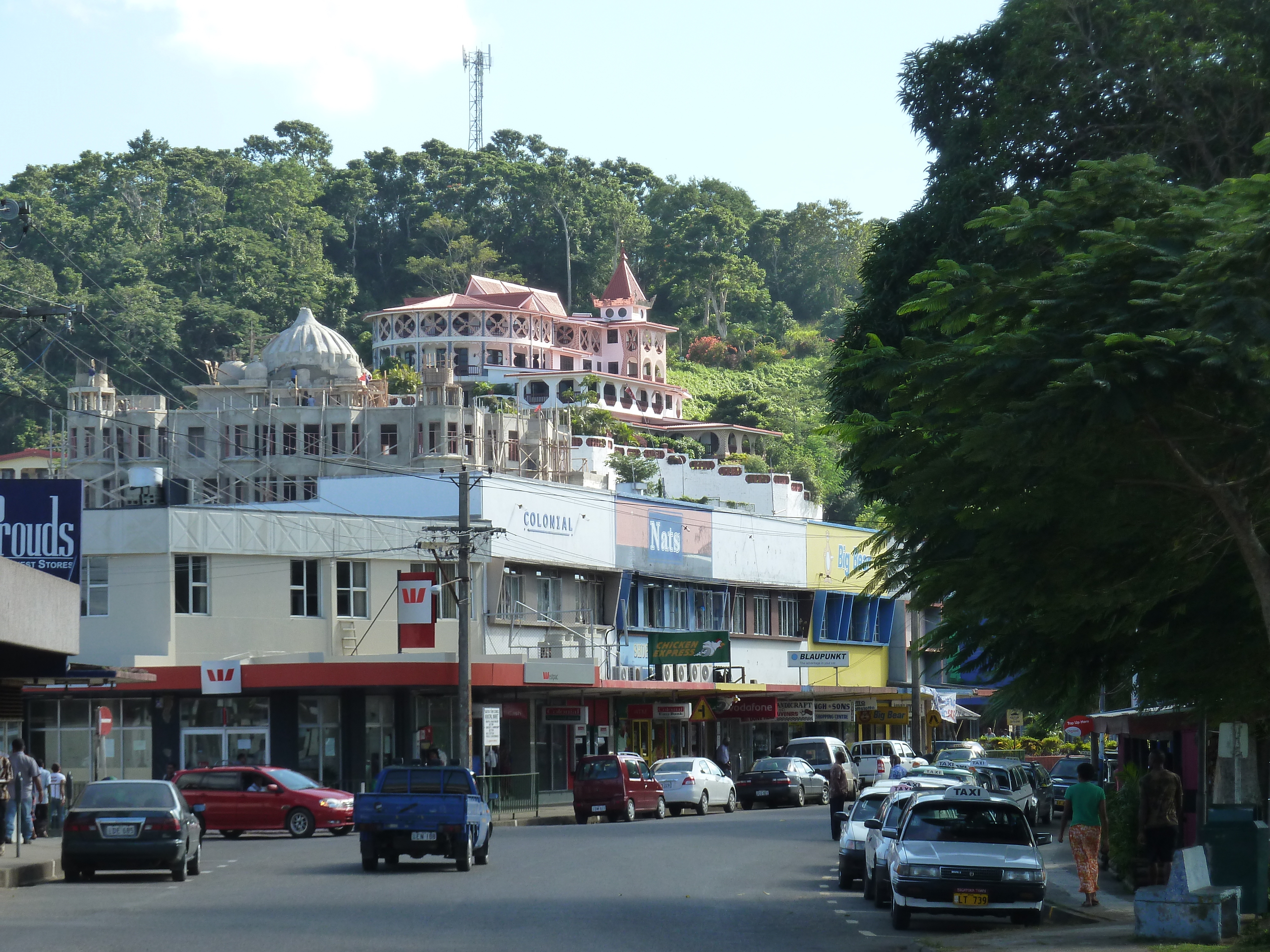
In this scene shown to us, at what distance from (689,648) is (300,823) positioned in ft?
63.2

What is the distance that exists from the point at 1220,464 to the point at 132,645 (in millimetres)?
37669

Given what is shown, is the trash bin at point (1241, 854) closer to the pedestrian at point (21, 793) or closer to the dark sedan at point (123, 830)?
the dark sedan at point (123, 830)

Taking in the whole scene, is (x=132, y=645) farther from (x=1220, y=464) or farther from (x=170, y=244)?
(x=170, y=244)

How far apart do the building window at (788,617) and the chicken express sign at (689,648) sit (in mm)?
14025

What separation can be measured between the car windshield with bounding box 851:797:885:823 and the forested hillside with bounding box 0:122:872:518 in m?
119

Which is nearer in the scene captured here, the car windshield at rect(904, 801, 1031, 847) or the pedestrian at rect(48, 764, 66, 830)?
the car windshield at rect(904, 801, 1031, 847)

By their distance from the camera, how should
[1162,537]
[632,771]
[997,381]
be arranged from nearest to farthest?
[997,381] → [1162,537] → [632,771]

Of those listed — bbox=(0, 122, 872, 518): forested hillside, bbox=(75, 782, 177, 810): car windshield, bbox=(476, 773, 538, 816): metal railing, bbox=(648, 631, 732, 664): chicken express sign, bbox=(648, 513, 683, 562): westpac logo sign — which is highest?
bbox=(0, 122, 872, 518): forested hillside

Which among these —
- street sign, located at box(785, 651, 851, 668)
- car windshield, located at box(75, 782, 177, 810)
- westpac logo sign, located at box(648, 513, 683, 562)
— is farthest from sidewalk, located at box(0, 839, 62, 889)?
street sign, located at box(785, 651, 851, 668)

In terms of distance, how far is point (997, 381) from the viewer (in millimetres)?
13117

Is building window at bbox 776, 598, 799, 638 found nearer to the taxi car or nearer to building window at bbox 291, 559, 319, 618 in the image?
building window at bbox 291, 559, 319, 618

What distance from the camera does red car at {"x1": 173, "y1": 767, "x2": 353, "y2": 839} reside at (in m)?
36.1

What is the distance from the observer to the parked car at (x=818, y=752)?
171 ft

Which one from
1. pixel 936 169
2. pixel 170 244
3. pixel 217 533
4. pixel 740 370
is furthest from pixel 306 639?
pixel 740 370
